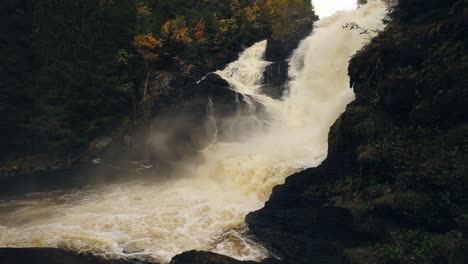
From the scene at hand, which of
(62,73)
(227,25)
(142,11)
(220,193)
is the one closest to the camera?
A: (220,193)

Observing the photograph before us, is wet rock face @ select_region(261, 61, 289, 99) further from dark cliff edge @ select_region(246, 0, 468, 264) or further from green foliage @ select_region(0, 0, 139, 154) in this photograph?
dark cliff edge @ select_region(246, 0, 468, 264)

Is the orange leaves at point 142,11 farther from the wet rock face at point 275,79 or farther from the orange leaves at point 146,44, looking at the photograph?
the wet rock face at point 275,79

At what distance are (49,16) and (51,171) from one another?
33.9 ft

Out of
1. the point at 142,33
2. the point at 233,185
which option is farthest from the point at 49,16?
the point at 233,185

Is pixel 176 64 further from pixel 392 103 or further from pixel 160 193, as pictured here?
pixel 392 103

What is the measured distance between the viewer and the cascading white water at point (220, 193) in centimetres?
1374

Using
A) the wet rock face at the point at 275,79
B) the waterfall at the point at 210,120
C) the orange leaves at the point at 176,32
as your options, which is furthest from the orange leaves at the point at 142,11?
the wet rock face at the point at 275,79

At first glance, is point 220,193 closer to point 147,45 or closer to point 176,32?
point 147,45

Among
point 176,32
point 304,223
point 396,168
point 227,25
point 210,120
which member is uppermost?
point 227,25

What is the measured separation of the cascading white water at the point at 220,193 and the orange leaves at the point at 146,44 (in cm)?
526

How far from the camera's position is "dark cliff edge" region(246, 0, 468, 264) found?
959 centimetres

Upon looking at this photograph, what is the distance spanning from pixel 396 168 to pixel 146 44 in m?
19.8

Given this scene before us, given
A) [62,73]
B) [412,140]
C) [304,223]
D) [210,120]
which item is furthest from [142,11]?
[412,140]

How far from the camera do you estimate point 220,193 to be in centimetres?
1861
